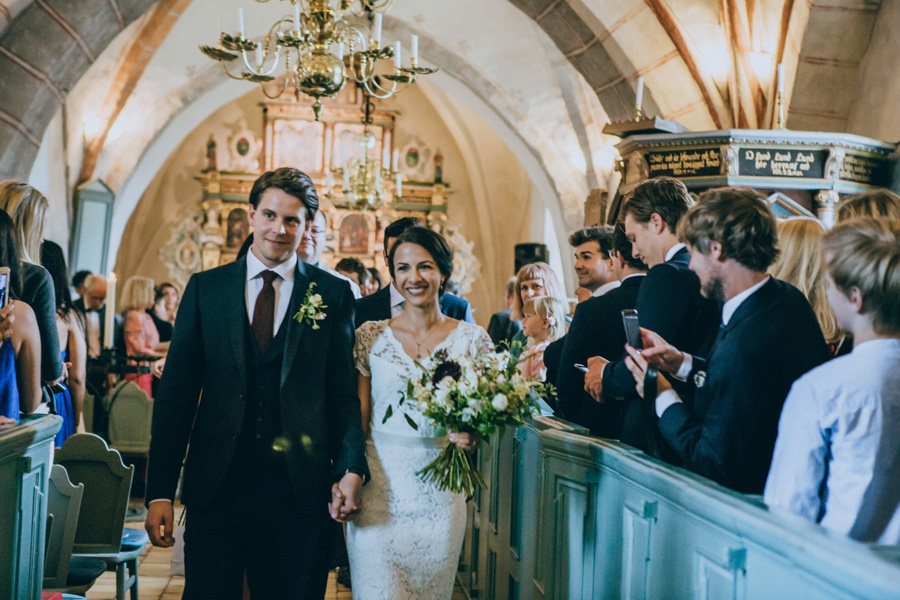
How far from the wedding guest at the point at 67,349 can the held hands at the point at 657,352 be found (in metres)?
2.86

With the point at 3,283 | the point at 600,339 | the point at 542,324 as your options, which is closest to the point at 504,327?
the point at 542,324

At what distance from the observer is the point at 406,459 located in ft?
9.38

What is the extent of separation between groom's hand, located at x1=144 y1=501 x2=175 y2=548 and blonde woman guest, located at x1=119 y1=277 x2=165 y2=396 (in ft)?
17.3

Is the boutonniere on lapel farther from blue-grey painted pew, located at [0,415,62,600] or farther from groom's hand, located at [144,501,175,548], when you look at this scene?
blue-grey painted pew, located at [0,415,62,600]

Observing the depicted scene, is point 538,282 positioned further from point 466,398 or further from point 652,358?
point 652,358

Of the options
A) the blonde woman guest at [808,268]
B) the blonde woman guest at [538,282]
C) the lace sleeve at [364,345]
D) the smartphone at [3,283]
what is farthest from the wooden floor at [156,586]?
the blonde woman guest at [808,268]

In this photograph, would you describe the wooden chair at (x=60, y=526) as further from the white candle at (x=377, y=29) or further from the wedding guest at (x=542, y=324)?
the white candle at (x=377, y=29)

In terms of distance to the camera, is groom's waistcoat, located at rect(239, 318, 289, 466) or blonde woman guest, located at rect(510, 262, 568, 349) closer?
groom's waistcoat, located at rect(239, 318, 289, 466)

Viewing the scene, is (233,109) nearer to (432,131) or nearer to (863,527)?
(432,131)

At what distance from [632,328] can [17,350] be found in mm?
2221

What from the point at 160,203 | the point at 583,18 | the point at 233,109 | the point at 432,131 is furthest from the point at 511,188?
the point at 583,18

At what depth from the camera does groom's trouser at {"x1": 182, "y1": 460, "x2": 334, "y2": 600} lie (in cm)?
255

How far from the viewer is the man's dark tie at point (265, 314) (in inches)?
105

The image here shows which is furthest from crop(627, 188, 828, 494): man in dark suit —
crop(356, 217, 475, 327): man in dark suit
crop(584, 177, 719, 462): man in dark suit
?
crop(356, 217, 475, 327): man in dark suit
